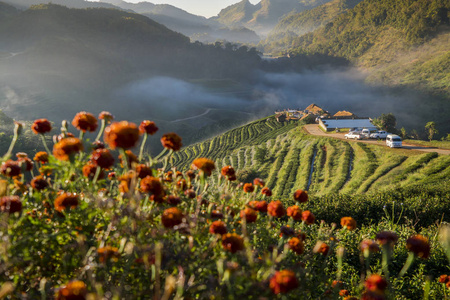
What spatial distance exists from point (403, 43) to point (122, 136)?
204m

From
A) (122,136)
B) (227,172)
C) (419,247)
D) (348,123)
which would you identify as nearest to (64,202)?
(122,136)

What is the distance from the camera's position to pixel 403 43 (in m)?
164

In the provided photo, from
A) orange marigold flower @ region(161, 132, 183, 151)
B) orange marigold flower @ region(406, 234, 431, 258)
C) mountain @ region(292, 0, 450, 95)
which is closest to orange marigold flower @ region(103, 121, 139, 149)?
orange marigold flower @ region(161, 132, 183, 151)

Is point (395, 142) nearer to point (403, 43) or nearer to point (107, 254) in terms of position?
point (107, 254)

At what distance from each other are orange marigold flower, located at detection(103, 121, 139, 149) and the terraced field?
1880 centimetres

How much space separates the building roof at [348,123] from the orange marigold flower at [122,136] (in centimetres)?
4534

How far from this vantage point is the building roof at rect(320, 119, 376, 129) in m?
45.6

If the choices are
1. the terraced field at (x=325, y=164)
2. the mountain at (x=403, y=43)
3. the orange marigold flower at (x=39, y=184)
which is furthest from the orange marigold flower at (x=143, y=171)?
the mountain at (x=403, y=43)

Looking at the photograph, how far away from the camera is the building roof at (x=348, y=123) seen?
45.6 meters

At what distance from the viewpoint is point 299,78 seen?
200m

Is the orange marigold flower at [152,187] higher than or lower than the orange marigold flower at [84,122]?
lower

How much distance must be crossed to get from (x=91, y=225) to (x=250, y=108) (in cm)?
14363

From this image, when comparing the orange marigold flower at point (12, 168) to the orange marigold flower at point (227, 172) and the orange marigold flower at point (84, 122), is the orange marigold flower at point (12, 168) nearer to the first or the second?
the orange marigold flower at point (84, 122)

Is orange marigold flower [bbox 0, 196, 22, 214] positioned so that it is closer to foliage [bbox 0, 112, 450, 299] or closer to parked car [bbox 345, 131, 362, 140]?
foliage [bbox 0, 112, 450, 299]
